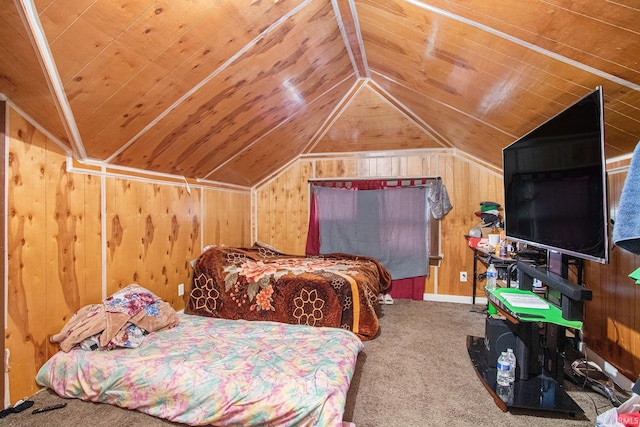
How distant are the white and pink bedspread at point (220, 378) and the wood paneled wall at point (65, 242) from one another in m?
0.28

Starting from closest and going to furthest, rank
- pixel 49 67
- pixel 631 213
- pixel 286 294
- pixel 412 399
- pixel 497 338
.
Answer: pixel 631 213 → pixel 49 67 → pixel 412 399 → pixel 497 338 → pixel 286 294

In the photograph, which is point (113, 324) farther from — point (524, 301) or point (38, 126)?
point (524, 301)

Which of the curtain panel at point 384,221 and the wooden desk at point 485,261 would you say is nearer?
the wooden desk at point 485,261

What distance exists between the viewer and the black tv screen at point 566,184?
1.45 m

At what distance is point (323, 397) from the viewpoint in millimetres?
1610

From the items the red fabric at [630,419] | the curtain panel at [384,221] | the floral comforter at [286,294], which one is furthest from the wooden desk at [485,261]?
the red fabric at [630,419]

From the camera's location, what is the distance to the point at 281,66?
2.44m

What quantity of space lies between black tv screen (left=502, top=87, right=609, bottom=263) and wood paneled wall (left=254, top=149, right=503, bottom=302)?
190 centimetres

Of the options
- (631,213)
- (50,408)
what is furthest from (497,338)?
(50,408)

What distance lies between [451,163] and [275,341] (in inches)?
134

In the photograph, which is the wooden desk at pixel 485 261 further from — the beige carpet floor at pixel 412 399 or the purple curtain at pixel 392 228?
the beige carpet floor at pixel 412 399

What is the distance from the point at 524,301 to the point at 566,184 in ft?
2.45

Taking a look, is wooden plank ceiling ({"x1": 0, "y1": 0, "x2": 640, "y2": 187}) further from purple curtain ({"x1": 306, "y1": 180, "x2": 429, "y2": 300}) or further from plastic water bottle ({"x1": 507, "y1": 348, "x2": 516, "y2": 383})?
plastic water bottle ({"x1": 507, "y1": 348, "x2": 516, "y2": 383})

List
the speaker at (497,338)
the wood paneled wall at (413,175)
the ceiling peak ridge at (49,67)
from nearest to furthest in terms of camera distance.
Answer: the ceiling peak ridge at (49,67) < the speaker at (497,338) < the wood paneled wall at (413,175)
